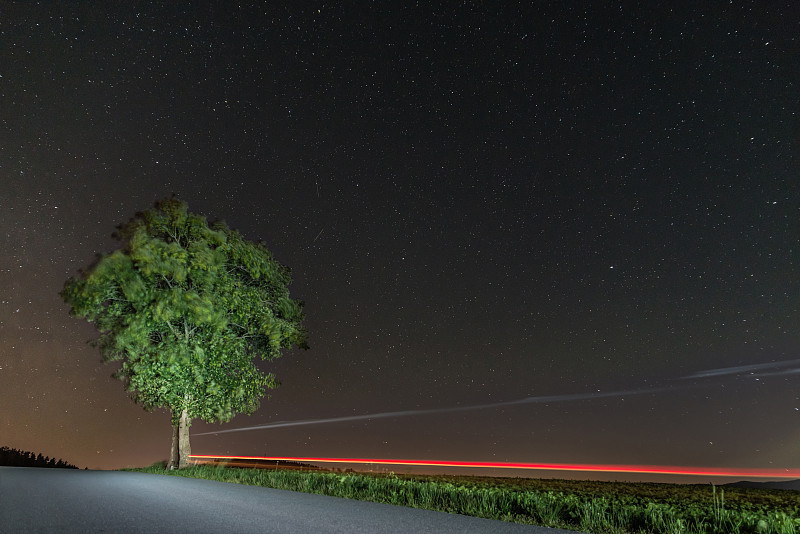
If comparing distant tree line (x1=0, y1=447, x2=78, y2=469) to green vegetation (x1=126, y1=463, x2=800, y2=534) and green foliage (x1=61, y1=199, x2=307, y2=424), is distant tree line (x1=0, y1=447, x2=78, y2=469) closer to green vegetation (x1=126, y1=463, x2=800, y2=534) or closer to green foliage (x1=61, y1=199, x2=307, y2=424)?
green foliage (x1=61, y1=199, x2=307, y2=424)

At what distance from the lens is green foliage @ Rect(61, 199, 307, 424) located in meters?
19.4

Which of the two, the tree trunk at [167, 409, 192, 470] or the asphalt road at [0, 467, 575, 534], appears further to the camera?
the tree trunk at [167, 409, 192, 470]

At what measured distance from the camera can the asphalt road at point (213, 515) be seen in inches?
234

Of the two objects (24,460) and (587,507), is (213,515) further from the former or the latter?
(24,460)

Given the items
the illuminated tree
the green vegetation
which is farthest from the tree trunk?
the green vegetation

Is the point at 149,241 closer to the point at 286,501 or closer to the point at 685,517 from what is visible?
the point at 286,501

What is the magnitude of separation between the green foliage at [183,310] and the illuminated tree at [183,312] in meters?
0.04

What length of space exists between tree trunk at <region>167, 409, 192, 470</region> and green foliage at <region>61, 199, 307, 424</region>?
515 millimetres

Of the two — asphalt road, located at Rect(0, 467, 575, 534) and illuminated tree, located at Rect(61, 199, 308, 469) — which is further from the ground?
illuminated tree, located at Rect(61, 199, 308, 469)

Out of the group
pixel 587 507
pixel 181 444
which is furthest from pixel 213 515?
pixel 181 444

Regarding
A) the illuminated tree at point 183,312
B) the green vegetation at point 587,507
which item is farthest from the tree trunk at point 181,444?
the green vegetation at point 587,507

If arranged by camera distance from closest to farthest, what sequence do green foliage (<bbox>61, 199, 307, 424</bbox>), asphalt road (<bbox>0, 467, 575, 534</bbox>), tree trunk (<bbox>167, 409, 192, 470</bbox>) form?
asphalt road (<bbox>0, 467, 575, 534</bbox>), green foliage (<bbox>61, 199, 307, 424</bbox>), tree trunk (<bbox>167, 409, 192, 470</bbox>)

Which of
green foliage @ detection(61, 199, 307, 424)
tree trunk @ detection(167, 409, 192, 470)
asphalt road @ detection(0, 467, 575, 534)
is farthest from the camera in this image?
tree trunk @ detection(167, 409, 192, 470)

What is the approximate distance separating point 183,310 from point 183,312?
100 mm
